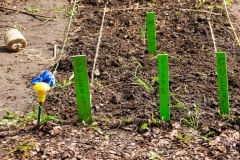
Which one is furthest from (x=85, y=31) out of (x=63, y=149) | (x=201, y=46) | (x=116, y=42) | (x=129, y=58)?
(x=63, y=149)

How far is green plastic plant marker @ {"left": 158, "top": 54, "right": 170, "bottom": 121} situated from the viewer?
409cm

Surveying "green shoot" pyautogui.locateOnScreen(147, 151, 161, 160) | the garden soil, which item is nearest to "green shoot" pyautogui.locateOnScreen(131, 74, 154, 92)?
the garden soil

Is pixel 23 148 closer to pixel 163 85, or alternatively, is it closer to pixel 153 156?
pixel 153 156

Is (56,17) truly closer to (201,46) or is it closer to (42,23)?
(42,23)

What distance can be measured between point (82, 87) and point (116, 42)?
2201mm

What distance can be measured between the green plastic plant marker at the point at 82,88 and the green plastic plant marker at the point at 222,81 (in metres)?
1.12

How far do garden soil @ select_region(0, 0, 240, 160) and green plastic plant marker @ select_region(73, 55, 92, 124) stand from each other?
0.10 metres

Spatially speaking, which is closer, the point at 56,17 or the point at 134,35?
the point at 134,35

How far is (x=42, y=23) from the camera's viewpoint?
7.18 meters

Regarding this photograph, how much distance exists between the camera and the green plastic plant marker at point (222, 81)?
4.13 metres

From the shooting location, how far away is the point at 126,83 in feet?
16.8

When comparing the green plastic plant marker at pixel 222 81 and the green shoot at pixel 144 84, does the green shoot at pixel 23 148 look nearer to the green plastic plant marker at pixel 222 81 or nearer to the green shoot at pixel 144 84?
the green shoot at pixel 144 84

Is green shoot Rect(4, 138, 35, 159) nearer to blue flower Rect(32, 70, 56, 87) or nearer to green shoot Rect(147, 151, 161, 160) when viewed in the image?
green shoot Rect(147, 151, 161, 160)

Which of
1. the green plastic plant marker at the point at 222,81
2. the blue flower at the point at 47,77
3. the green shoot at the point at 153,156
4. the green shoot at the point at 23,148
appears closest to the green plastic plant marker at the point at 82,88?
the green shoot at the point at 23,148
